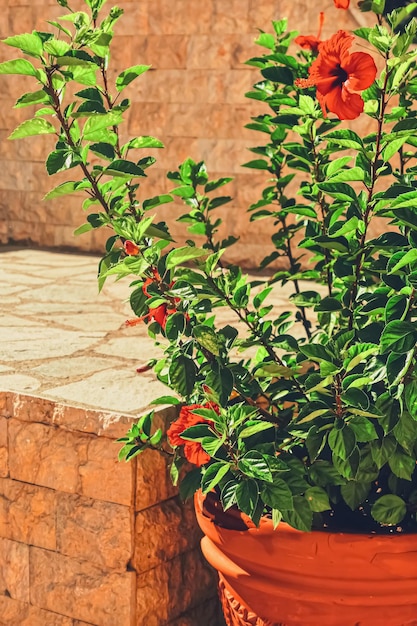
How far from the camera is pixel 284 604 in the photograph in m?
2.12

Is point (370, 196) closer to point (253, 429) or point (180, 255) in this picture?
point (180, 255)

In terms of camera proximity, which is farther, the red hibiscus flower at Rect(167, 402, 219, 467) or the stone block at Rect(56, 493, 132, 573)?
the stone block at Rect(56, 493, 132, 573)

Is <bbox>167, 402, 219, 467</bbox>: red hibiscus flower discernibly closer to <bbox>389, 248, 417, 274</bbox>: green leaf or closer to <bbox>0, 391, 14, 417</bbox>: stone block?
<bbox>389, 248, 417, 274</bbox>: green leaf

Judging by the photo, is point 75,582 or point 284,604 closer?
point 284,604

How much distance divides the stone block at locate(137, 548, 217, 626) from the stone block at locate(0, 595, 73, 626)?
0.26 metres

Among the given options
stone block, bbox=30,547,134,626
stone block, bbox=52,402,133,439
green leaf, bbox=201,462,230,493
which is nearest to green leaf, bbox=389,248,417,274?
green leaf, bbox=201,462,230,493

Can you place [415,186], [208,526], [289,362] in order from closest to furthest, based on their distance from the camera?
[415,186], [208,526], [289,362]

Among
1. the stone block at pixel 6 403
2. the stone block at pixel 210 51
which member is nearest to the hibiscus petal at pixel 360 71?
the stone block at pixel 6 403

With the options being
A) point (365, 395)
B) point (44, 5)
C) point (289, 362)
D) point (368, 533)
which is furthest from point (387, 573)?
point (44, 5)

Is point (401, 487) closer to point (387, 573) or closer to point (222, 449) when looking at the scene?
point (387, 573)

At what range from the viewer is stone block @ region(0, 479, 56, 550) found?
104 inches

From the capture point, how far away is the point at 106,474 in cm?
249

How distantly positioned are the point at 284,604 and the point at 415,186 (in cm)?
96

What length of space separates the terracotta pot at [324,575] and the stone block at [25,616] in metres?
0.75
